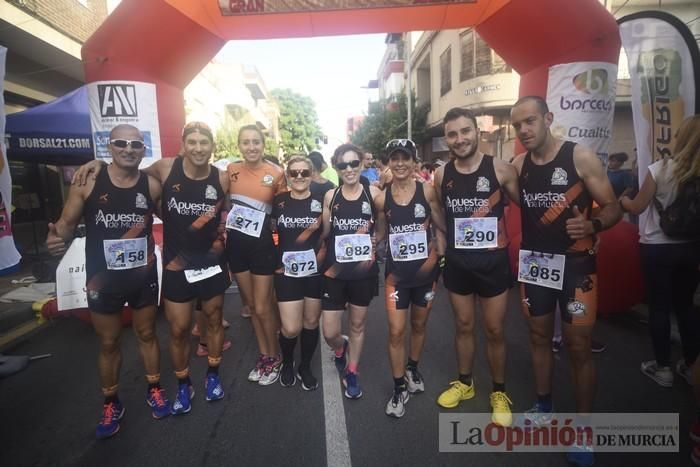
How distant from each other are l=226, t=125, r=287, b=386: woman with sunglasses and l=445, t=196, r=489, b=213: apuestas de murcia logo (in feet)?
4.84

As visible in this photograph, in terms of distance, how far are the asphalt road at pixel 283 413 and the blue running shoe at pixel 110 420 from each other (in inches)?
2.3

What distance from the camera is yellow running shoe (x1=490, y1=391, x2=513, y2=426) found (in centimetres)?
271

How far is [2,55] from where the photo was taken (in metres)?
3.93

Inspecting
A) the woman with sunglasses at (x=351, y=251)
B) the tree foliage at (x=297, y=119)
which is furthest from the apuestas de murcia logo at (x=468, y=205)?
the tree foliage at (x=297, y=119)

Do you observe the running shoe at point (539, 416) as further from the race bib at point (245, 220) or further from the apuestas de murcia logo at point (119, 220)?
the apuestas de murcia logo at point (119, 220)

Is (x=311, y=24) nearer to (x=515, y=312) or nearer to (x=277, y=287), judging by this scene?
(x=277, y=287)

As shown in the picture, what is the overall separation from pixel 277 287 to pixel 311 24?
3742mm

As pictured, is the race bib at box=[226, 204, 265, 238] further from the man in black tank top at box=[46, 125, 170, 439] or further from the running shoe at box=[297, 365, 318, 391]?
the running shoe at box=[297, 365, 318, 391]

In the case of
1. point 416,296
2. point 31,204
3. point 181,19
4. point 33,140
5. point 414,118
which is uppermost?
point 414,118

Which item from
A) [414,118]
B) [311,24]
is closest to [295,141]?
[414,118]

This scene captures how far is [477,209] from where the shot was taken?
2.71m

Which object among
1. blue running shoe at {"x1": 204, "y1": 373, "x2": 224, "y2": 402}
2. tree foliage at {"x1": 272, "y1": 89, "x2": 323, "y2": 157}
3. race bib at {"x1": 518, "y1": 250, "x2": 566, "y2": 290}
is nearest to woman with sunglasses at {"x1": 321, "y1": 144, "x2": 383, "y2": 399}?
blue running shoe at {"x1": 204, "y1": 373, "x2": 224, "y2": 402}

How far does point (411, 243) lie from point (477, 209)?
54 centimetres

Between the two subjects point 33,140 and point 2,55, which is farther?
point 33,140
